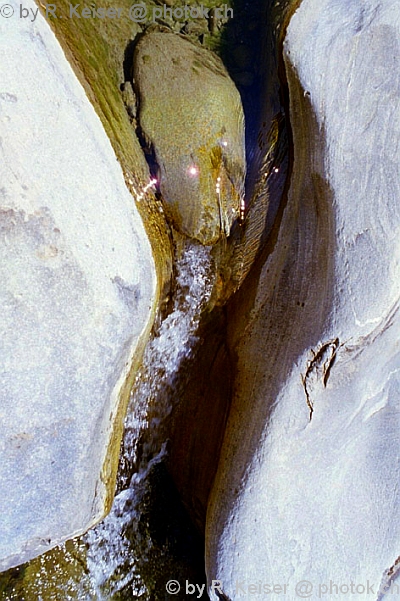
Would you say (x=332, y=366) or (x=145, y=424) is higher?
(x=145, y=424)

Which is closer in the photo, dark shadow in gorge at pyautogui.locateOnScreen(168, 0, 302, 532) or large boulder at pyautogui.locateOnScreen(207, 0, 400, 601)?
large boulder at pyautogui.locateOnScreen(207, 0, 400, 601)

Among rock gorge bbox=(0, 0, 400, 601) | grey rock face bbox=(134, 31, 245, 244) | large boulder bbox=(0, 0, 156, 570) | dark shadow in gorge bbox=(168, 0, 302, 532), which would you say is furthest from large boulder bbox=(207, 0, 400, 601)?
large boulder bbox=(0, 0, 156, 570)

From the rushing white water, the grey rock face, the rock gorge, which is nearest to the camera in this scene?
the rock gorge

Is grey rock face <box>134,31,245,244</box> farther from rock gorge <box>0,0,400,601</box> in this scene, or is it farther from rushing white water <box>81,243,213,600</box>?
rushing white water <box>81,243,213,600</box>

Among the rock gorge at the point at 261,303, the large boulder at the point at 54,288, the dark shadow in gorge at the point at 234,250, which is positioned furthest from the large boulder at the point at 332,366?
the large boulder at the point at 54,288

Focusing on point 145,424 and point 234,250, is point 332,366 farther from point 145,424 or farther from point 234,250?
point 145,424

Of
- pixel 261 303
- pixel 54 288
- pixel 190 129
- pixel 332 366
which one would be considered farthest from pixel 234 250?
pixel 54 288

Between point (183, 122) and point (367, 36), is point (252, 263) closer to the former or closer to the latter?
point (183, 122)

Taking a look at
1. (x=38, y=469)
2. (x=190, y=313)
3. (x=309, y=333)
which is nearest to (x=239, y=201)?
(x=190, y=313)
